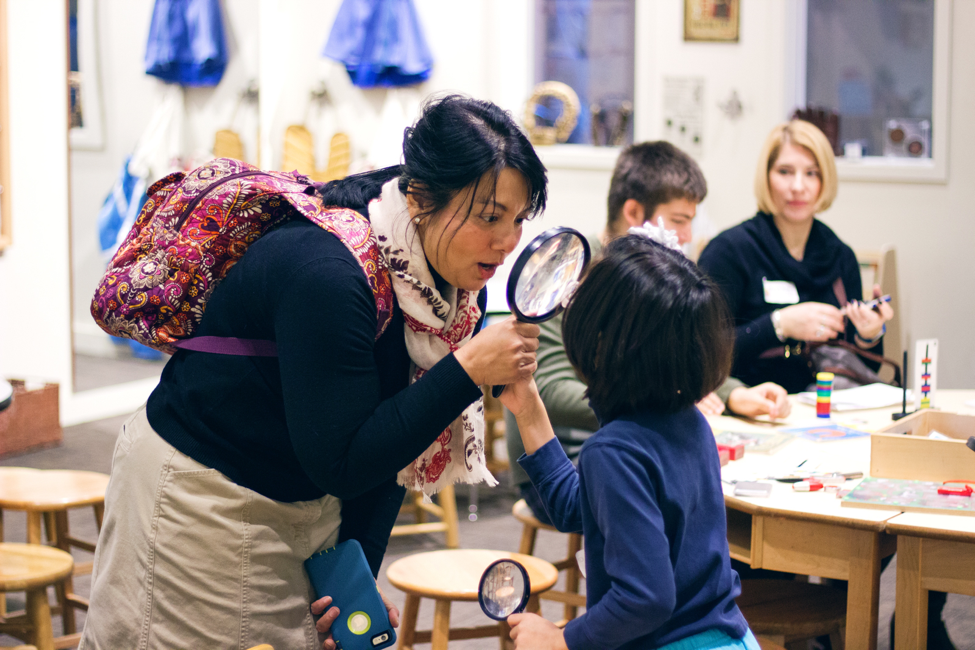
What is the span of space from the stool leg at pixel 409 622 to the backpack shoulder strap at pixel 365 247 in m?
1.10

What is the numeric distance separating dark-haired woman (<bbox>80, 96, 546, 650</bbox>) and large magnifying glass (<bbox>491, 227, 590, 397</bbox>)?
0.04 metres

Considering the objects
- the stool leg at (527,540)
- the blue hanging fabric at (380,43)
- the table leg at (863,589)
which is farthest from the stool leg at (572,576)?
the blue hanging fabric at (380,43)

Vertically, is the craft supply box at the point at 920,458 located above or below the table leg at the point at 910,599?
above

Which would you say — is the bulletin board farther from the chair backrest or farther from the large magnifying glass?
the large magnifying glass

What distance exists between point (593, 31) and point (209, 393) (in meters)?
5.09

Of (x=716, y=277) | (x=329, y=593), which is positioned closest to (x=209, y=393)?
(x=329, y=593)

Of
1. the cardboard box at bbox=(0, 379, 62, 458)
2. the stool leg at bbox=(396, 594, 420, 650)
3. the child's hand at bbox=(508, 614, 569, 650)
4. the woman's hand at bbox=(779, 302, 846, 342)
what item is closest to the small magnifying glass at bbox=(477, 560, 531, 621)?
the child's hand at bbox=(508, 614, 569, 650)

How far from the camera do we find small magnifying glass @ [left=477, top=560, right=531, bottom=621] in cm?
135

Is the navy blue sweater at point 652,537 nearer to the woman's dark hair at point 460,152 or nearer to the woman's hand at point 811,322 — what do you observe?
the woman's dark hair at point 460,152

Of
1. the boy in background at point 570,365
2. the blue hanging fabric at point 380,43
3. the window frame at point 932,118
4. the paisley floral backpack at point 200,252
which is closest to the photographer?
the paisley floral backpack at point 200,252

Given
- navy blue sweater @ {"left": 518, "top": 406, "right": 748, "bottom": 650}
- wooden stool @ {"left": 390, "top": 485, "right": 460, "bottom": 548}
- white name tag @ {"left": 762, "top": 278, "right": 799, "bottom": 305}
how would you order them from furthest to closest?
wooden stool @ {"left": 390, "top": 485, "right": 460, "bottom": 548} → white name tag @ {"left": 762, "top": 278, "right": 799, "bottom": 305} → navy blue sweater @ {"left": 518, "top": 406, "right": 748, "bottom": 650}

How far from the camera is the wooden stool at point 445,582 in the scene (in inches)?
82.4

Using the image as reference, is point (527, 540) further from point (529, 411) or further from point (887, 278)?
point (887, 278)

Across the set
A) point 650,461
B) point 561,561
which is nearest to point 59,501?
point 561,561
